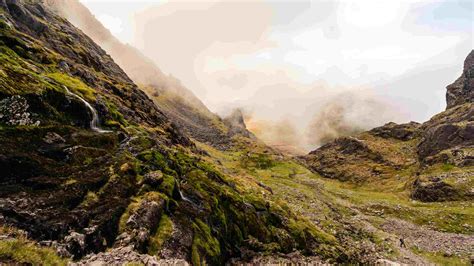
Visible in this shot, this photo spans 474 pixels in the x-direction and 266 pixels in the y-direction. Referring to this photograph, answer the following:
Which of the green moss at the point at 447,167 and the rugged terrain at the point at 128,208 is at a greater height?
the green moss at the point at 447,167

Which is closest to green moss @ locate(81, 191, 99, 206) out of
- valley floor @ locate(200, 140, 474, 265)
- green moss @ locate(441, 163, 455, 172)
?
valley floor @ locate(200, 140, 474, 265)

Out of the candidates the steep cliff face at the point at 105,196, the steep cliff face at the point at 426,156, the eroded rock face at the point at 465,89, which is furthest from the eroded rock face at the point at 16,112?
the eroded rock face at the point at 465,89

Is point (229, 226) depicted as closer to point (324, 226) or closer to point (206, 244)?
point (206, 244)

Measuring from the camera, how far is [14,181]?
2597 cm

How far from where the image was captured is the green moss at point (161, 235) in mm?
26886

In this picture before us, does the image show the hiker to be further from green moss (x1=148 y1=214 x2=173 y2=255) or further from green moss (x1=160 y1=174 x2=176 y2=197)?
green moss (x1=148 y1=214 x2=173 y2=255)

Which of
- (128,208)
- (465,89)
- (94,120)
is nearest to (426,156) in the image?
(465,89)

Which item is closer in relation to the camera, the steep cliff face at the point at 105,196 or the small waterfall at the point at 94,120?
the steep cliff face at the point at 105,196

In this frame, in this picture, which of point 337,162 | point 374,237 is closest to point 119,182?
point 374,237

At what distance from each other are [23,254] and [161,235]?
14.0m

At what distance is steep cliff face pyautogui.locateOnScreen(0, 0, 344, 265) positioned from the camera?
80.4 ft

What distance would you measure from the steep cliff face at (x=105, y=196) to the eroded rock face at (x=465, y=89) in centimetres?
17456

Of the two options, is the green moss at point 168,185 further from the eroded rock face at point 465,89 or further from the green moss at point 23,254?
the eroded rock face at point 465,89

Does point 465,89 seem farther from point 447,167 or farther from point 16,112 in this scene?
point 16,112
